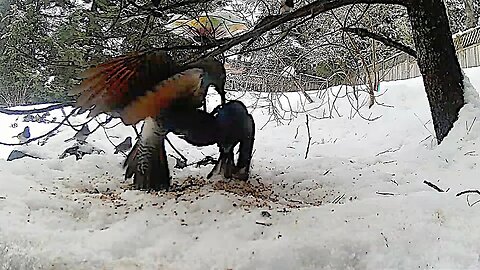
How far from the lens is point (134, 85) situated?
1404mm

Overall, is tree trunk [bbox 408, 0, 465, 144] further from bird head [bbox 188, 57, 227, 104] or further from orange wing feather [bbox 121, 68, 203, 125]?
orange wing feather [bbox 121, 68, 203, 125]

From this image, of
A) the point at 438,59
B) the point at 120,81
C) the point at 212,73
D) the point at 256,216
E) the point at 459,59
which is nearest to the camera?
the point at 256,216

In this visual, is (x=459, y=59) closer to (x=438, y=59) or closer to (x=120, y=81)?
(x=438, y=59)

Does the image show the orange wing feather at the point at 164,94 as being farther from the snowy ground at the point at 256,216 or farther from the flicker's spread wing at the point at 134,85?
the snowy ground at the point at 256,216

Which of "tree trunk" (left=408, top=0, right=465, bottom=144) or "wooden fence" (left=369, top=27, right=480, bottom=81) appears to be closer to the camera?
"tree trunk" (left=408, top=0, right=465, bottom=144)

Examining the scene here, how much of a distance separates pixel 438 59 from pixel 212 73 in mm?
948

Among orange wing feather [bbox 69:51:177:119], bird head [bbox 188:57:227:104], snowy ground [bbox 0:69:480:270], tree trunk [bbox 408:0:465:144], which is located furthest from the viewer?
tree trunk [bbox 408:0:465:144]

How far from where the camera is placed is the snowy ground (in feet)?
2.91

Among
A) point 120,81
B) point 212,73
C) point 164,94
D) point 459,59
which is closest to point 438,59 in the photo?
point 212,73

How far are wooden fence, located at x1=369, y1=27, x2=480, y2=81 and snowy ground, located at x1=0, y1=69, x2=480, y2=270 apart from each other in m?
3.36

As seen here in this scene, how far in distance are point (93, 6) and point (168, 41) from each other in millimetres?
312

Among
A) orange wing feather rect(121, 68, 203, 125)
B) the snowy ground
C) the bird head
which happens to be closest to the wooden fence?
the snowy ground

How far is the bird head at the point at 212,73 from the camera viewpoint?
1564 millimetres

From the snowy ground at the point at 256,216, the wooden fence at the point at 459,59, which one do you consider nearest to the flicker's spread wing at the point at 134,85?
the snowy ground at the point at 256,216
